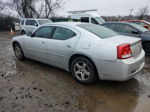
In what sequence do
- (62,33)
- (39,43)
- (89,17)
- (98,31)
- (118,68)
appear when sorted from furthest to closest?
(89,17) → (39,43) → (62,33) → (98,31) → (118,68)

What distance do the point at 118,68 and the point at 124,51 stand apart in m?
0.36

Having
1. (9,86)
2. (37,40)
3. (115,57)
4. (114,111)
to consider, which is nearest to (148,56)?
(115,57)

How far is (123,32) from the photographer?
5996 mm

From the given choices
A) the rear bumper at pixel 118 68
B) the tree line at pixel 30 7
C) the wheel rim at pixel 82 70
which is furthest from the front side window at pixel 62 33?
Result: the tree line at pixel 30 7

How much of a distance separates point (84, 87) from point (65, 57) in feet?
2.91

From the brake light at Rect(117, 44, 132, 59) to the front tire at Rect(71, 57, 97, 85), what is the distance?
66cm

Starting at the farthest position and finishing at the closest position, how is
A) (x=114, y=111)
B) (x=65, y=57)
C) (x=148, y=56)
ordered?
(x=148, y=56), (x=65, y=57), (x=114, y=111)

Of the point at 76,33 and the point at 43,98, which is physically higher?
the point at 76,33

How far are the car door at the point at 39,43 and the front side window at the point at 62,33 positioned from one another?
0.28m

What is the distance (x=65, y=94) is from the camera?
281 centimetres

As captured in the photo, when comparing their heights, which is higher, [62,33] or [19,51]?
[62,33]

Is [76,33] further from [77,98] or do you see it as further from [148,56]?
[148,56]

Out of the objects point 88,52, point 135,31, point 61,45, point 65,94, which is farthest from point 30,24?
point 65,94

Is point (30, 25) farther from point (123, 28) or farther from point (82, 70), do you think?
point (82, 70)
